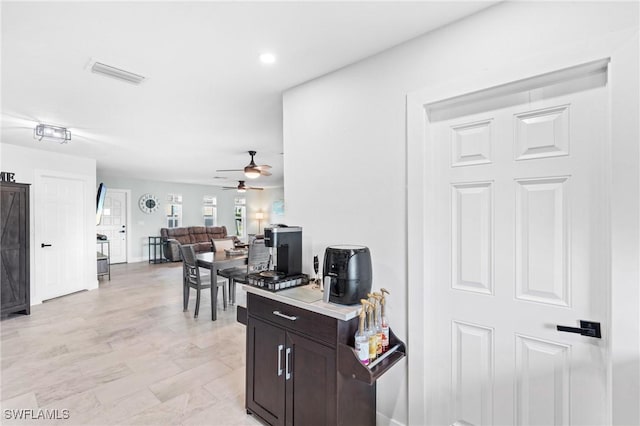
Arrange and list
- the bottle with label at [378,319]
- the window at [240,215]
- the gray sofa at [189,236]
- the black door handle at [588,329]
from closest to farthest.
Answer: the black door handle at [588,329] < the bottle with label at [378,319] < the gray sofa at [189,236] < the window at [240,215]

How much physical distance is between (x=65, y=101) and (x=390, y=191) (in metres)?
3.09

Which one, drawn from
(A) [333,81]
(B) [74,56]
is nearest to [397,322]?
(A) [333,81]

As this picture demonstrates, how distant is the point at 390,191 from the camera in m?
1.89

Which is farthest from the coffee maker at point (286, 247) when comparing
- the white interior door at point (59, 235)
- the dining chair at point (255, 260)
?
the white interior door at point (59, 235)

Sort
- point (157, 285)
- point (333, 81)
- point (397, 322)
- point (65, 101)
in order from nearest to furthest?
point (397, 322), point (333, 81), point (65, 101), point (157, 285)

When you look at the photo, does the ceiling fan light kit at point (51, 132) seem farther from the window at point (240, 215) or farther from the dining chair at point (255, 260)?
the window at point (240, 215)

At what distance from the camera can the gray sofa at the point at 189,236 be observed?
28.9 ft

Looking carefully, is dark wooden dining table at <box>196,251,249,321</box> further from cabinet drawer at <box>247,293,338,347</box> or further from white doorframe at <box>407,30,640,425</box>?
white doorframe at <box>407,30,640,425</box>

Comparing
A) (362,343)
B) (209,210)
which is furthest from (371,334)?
(209,210)

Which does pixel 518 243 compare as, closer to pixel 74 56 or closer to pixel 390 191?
pixel 390 191

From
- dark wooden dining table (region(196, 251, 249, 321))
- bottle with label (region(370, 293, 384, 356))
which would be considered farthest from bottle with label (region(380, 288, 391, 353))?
dark wooden dining table (region(196, 251, 249, 321))

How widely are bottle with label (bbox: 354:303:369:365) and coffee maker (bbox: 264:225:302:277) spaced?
0.71 metres

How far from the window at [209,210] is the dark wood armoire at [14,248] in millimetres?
6546

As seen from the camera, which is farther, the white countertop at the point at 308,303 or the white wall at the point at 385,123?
the white countertop at the point at 308,303
